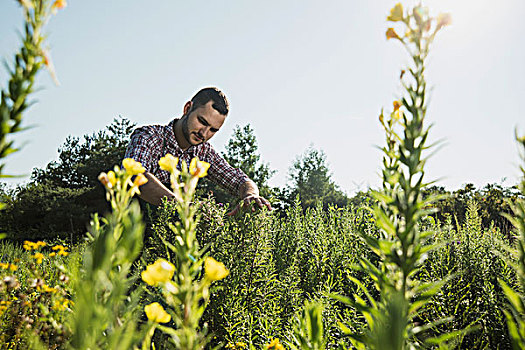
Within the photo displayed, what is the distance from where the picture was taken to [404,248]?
635mm

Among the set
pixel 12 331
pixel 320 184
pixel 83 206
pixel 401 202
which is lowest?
pixel 12 331

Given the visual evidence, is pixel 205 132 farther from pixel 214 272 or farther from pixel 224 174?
pixel 214 272

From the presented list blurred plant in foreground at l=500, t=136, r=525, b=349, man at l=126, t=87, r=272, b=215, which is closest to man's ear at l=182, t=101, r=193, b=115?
man at l=126, t=87, r=272, b=215

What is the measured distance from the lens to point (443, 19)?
701mm

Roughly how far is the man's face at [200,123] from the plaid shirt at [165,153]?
181mm

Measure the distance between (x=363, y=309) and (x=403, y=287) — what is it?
0.11 meters

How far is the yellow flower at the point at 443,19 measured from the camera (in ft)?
2.29

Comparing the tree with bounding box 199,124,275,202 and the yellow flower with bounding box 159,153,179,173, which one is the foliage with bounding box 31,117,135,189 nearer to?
the tree with bounding box 199,124,275,202

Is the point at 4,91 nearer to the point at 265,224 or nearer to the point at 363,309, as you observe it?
the point at 363,309

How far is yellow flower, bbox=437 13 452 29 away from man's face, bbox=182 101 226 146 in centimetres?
326

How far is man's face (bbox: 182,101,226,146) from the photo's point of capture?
12.5ft

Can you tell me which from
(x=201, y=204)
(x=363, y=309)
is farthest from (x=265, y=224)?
(x=363, y=309)

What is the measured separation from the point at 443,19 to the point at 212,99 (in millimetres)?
3331

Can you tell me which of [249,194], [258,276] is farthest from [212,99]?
[258,276]
